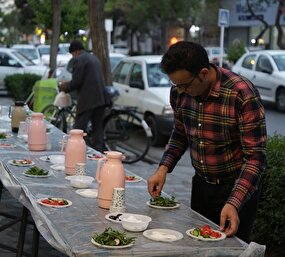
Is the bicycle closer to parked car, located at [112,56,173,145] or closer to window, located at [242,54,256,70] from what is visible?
parked car, located at [112,56,173,145]

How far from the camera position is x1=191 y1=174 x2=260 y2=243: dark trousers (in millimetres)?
3475

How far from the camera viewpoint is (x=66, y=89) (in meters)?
9.16

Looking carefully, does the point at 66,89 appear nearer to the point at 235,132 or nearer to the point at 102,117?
the point at 102,117

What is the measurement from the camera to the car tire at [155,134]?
10806 mm

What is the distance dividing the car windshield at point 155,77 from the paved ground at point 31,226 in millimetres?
1334

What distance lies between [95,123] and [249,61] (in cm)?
984

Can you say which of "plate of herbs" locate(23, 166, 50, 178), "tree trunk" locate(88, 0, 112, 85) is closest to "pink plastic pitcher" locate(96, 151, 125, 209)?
"plate of herbs" locate(23, 166, 50, 178)

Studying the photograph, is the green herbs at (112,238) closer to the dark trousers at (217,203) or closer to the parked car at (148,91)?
the dark trousers at (217,203)

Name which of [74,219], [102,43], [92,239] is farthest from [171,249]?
[102,43]

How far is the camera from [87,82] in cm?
894

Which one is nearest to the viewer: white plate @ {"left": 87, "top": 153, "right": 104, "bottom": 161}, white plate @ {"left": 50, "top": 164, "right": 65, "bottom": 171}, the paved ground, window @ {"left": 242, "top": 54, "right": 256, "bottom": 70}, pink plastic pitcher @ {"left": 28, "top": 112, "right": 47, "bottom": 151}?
white plate @ {"left": 50, "top": 164, "right": 65, "bottom": 171}

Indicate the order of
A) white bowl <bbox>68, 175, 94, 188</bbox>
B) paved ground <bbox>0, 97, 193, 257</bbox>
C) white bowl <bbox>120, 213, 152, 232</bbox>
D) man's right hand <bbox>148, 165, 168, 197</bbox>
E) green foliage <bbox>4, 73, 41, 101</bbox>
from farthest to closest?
green foliage <bbox>4, 73, 41, 101</bbox>, paved ground <bbox>0, 97, 193, 257</bbox>, white bowl <bbox>68, 175, 94, 188</bbox>, man's right hand <bbox>148, 165, 168, 197</bbox>, white bowl <bbox>120, 213, 152, 232</bbox>

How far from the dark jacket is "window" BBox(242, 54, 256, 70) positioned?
9.76 m

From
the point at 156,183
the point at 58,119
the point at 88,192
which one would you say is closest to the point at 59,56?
the point at 58,119
